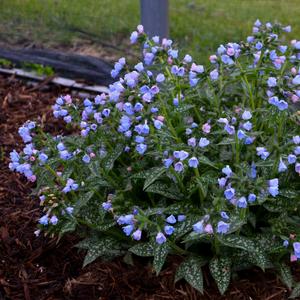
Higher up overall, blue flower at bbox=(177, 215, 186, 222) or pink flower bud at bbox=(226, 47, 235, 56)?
pink flower bud at bbox=(226, 47, 235, 56)

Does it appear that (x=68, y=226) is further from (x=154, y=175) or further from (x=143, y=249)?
(x=154, y=175)

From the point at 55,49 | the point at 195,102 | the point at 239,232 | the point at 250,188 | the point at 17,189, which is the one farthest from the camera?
the point at 55,49

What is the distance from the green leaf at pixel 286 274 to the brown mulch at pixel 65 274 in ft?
0.45

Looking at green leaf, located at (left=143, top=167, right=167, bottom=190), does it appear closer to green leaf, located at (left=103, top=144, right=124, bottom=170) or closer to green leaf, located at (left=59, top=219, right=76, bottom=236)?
green leaf, located at (left=103, top=144, right=124, bottom=170)

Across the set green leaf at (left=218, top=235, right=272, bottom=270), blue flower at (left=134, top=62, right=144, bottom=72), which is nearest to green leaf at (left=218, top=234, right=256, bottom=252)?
green leaf at (left=218, top=235, right=272, bottom=270)

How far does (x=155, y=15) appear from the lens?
421cm

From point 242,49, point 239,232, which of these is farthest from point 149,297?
point 242,49

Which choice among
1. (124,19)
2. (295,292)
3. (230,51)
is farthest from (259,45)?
(124,19)

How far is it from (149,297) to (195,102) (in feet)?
3.19

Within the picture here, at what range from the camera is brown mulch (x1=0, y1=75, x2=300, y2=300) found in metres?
2.77

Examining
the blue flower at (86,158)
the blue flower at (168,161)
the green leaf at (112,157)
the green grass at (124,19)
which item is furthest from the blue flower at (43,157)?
the green grass at (124,19)

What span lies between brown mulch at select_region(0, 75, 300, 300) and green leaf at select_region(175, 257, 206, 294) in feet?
0.51

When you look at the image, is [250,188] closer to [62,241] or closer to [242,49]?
[242,49]

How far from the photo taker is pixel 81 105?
2.96 meters
